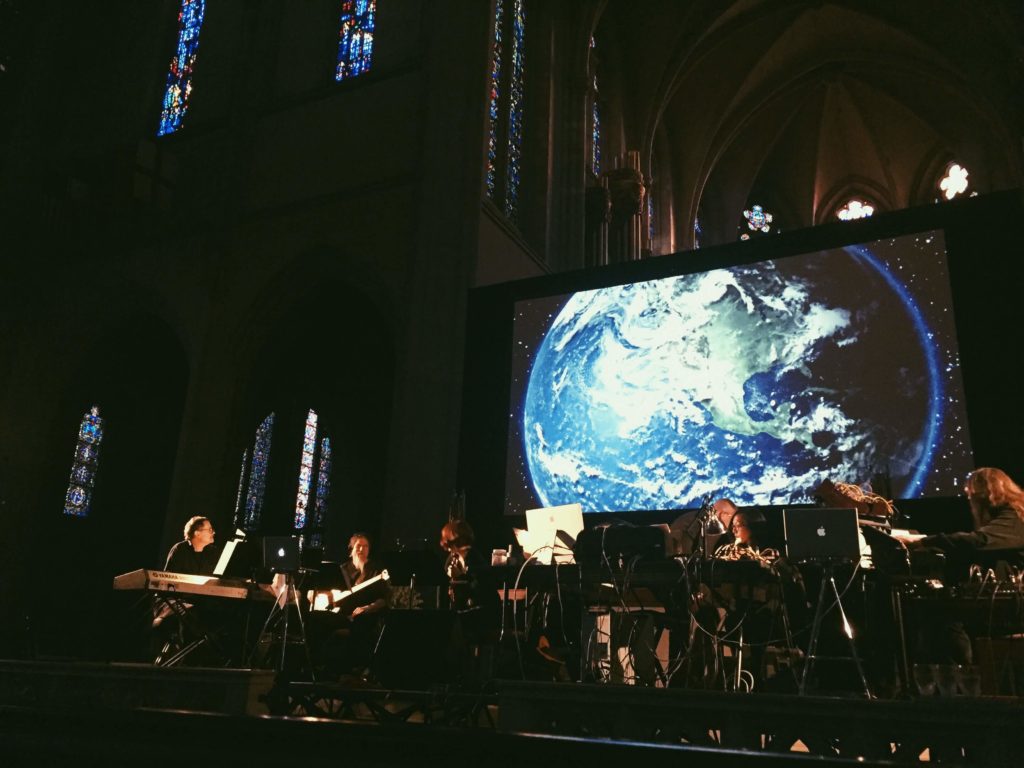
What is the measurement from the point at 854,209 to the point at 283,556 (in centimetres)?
1954

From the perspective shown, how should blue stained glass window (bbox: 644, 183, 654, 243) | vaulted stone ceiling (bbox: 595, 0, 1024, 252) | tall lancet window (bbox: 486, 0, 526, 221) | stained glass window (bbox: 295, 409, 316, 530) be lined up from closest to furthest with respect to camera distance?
tall lancet window (bbox: 486, 0, 526, 221), stained glass window (bbox: 295, 409, 316, 530), vaulted stone ceiling (bbox: 595, 0, 1024, 252), blue stained glass window (bbox: 644, 183, 654, 243)

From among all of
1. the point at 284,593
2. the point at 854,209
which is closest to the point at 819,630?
the point at 284,593

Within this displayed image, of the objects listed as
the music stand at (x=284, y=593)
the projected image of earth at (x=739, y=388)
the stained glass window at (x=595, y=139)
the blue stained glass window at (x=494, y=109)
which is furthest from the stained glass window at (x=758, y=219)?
the music stand at (x=284, y=593)

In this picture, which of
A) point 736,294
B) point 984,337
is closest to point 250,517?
point 736,294

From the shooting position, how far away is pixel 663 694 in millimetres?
3715

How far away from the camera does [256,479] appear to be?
47.1ft

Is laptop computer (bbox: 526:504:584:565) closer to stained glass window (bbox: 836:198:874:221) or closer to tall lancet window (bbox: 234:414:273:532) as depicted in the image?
tall lancet window (bbox: 234:414:273:532)

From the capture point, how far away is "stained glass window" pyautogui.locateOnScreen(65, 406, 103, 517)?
13.1 m

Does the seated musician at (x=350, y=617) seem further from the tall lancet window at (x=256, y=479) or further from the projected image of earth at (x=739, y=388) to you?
the tall lancet window at (x=256, y=479)

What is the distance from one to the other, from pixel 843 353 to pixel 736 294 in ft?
3.95

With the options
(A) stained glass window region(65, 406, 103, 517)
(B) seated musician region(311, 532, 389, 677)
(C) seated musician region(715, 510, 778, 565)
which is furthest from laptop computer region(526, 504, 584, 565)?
(A) stained glass window region(65, 406, 103, 517)

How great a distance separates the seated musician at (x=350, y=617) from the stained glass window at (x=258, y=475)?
265 inches

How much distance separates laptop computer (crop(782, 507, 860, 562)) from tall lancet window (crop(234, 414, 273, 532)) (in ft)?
35.3

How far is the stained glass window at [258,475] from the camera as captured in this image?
1414 cm
